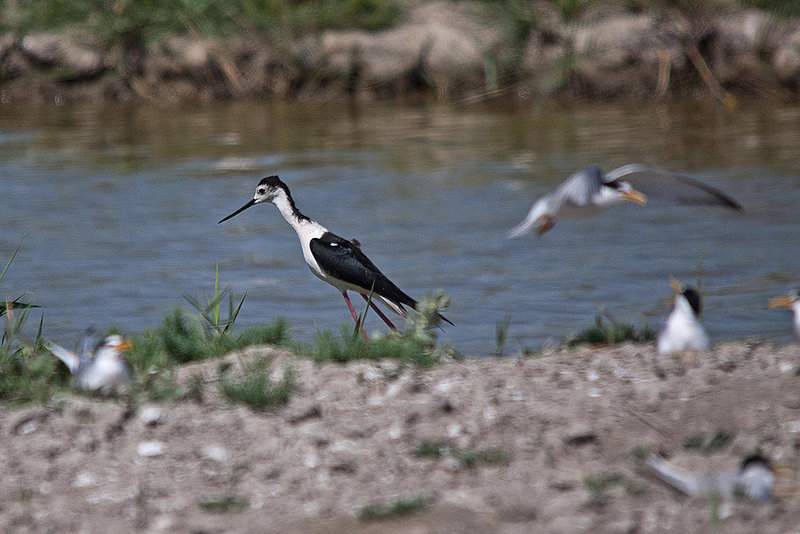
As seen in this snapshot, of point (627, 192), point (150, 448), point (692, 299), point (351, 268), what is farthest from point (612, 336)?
point (150, 448)

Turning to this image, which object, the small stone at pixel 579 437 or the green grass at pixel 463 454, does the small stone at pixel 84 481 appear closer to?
the green grass at pixel 463 454

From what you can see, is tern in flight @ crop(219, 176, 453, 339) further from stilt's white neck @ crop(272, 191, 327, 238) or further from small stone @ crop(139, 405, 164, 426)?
small stone @ crop(139, 405, 164, 426)

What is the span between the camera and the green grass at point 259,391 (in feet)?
13.9

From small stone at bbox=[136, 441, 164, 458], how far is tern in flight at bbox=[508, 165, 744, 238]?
2.66 meters

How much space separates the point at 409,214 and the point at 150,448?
21.3 ft

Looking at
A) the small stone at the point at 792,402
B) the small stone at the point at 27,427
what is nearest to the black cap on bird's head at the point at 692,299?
the small stone at the point at 792,402

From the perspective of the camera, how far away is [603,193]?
251 inches

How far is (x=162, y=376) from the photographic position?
14.8 feet

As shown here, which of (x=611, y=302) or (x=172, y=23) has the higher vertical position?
(x=172, y=23)

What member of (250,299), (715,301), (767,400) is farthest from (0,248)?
(767,400)

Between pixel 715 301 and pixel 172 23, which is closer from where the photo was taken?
pixel 715 301

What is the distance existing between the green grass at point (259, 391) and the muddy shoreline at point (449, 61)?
12.2 metres

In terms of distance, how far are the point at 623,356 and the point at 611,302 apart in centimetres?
275

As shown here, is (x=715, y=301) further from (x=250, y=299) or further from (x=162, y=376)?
(x=162, y=376)
